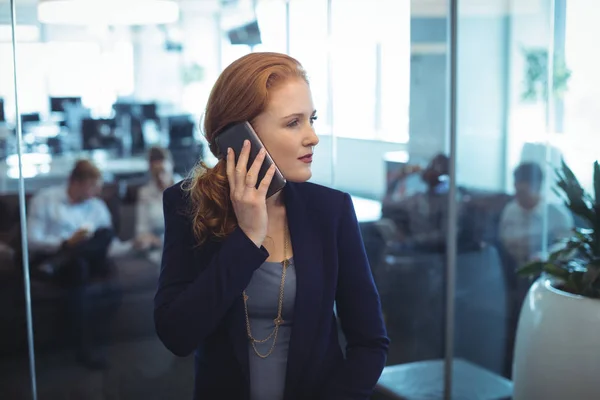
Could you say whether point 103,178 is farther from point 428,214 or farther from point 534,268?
point 534,268

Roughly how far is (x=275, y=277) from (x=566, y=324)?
1651 millimetres

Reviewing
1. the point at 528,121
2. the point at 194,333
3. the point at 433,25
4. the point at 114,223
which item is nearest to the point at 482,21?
the point at 433,25

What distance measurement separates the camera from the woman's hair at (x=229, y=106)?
1.85 m

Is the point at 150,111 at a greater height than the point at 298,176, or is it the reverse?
the point at 150,111

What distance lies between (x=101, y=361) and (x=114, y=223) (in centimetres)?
65

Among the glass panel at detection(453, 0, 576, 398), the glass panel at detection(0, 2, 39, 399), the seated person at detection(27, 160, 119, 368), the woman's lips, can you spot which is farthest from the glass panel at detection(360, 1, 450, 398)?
the woman's lips

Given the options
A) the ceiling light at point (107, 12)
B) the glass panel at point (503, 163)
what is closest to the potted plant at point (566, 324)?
the glass panel at point (503, 163)

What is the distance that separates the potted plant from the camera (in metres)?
2.97

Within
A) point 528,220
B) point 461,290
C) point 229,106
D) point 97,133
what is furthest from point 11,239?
point 528,220

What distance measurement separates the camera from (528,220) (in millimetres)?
4309

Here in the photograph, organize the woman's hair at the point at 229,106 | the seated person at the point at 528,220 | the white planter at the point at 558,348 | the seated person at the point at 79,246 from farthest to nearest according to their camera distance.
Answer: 1. the seated person at the point at 528,220
2. the seated person at the point at 79,246
3. the white planter at the point at 558,348
4. the woman's hair at the point at 229,106

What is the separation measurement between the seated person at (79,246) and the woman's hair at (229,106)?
57.4 inches

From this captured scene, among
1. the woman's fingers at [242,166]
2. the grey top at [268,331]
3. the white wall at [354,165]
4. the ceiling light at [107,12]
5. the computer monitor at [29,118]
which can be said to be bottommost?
the grey top at [268,331]

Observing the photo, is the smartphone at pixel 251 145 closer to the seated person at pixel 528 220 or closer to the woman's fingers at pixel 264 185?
the woman's fingers at pixel 264 185
